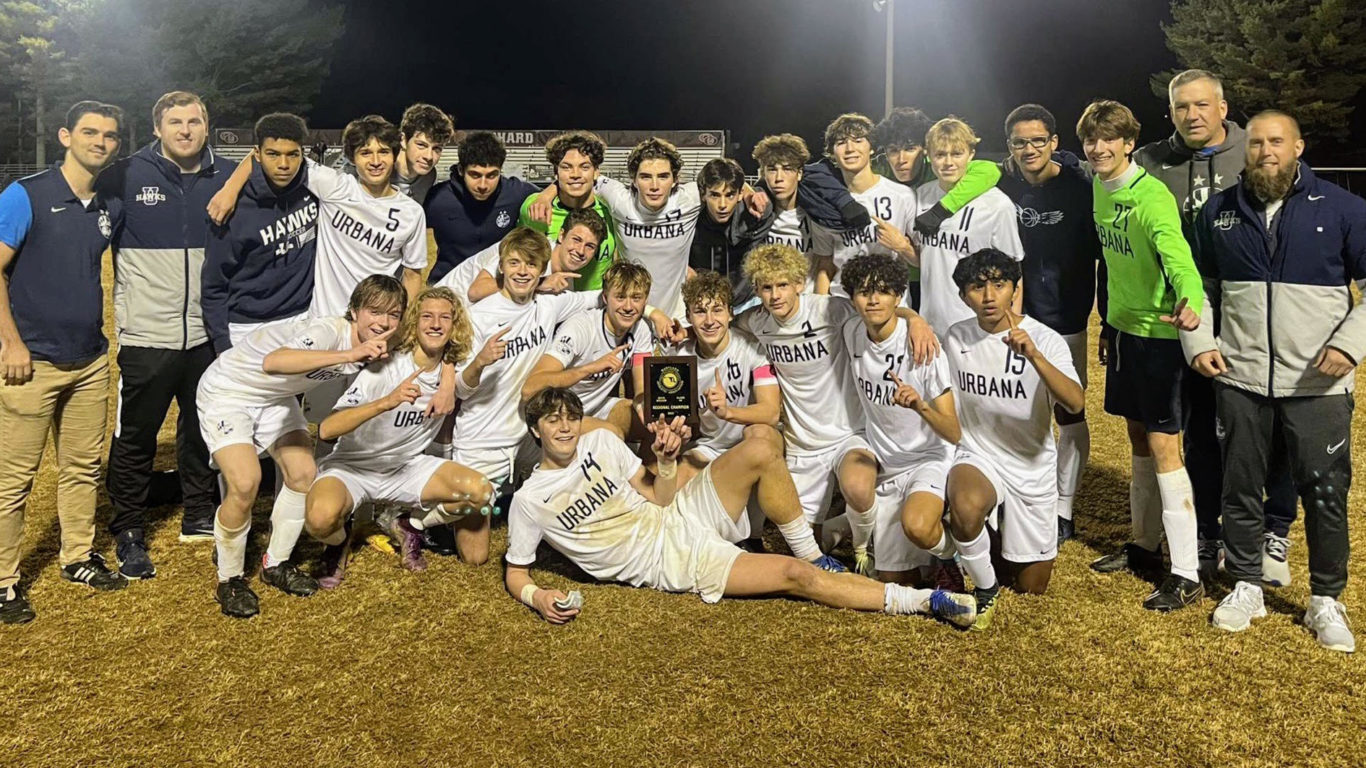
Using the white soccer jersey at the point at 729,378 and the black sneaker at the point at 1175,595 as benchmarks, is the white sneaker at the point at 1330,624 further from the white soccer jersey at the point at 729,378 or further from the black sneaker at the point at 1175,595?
the white soccer jersey at the point at 729,378

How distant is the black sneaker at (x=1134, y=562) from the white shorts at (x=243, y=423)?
4392mm

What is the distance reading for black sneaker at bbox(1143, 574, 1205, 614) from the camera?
14.8 feet

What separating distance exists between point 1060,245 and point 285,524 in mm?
4520

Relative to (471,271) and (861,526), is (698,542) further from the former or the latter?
(471,271)

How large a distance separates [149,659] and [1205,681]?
4.49 meters

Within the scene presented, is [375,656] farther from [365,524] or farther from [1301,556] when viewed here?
[1301,556]

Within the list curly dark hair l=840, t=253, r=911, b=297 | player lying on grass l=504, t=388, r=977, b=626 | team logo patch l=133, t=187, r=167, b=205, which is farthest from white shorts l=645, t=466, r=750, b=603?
team logo patch l=133, t=187, r=167, b=205

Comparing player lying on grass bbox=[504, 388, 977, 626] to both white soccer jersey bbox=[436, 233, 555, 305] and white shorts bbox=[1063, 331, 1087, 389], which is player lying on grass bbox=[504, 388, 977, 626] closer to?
white soccer jersey bbox=[436, 233, 555, 305]

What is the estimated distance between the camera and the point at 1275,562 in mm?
4793

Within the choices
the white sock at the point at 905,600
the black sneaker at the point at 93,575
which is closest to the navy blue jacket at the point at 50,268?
the black sneaker at the point at 93,575

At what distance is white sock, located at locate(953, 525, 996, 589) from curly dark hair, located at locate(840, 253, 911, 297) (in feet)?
4.14

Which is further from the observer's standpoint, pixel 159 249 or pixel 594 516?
pixel 159 249

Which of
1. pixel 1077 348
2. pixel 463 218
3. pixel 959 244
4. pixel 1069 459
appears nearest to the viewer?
pixel 959 244

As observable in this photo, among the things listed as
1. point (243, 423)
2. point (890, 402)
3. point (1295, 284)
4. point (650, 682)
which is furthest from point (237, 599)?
point (1295, 284)
